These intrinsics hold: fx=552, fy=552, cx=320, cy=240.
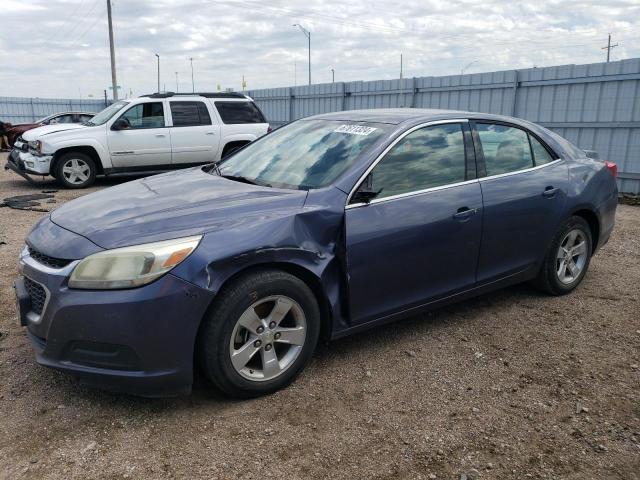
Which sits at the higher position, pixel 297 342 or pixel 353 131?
pixel 353 131

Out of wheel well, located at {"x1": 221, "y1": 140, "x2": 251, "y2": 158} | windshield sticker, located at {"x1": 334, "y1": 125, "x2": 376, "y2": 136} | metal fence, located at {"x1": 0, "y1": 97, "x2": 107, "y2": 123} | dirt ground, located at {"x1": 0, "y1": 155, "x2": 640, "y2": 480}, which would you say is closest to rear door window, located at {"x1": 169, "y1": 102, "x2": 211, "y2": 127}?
wheel well, located at {"x1": 221, "y1": 140, "x2": 251, "y2": 158}

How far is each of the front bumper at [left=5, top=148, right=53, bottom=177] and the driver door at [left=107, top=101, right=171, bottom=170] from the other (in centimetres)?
120

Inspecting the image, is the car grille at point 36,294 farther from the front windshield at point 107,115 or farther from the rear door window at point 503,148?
the front windshield at point 107,115

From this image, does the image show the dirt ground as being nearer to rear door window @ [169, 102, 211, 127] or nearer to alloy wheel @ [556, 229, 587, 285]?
alloy wheel @ [556, 229, 587, 285]

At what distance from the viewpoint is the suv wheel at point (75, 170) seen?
1052 centimetres

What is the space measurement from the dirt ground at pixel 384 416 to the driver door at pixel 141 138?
7.16 m

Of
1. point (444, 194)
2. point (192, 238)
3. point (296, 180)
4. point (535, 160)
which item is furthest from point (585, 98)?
point (192, 238)

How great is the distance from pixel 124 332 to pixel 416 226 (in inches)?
73.2

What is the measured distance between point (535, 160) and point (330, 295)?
2.28m

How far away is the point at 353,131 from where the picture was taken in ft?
12.6

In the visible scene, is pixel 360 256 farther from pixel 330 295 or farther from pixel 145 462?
pixel 145 462

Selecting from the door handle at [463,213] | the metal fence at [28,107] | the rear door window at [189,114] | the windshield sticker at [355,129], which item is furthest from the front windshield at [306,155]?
the metal fence at [28,107]

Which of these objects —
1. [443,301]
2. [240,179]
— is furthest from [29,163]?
[443,301]

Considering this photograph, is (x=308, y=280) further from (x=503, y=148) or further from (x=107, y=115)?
(x=107, y=115)
